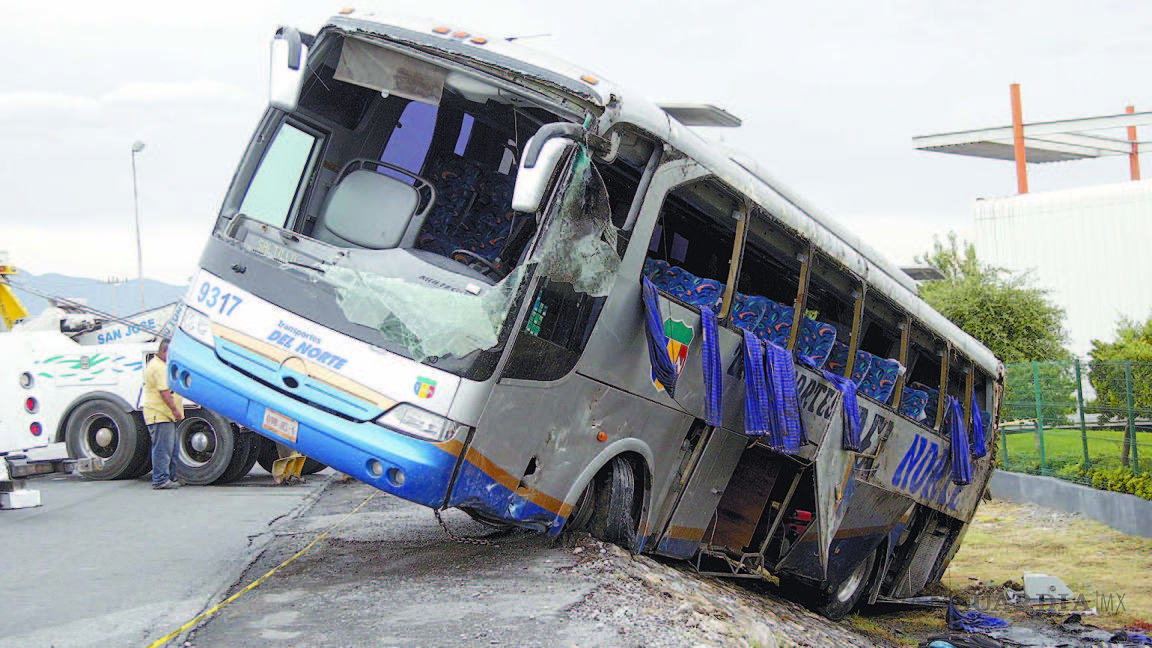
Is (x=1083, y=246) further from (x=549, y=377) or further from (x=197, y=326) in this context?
(x=197, y=326)

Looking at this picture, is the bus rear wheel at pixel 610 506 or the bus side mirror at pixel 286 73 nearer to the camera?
the bus side mirror at pixel 286 73

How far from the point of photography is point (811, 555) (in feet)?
31.3

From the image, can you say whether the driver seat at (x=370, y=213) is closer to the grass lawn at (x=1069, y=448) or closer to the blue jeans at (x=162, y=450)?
the blue jeans at (x=162, y=450)

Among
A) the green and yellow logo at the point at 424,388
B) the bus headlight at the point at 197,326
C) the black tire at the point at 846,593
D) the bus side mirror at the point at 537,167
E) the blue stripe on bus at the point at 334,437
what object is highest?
the bus side mirror at the point at 537,167

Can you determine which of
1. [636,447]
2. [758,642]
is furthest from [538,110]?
[758,642]

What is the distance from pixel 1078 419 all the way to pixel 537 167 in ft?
42.8

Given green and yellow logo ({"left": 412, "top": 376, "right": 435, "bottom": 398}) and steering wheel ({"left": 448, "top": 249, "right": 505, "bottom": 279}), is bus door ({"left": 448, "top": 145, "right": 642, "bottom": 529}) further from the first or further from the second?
steering wheel ({"left": 448, "top": 249, "right": 505, "bottom": 279})

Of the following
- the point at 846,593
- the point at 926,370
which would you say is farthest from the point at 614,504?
the point at 926,370

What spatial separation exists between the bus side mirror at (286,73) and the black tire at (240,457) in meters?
7.12

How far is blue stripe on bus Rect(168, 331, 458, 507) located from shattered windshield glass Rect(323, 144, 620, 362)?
0.54 m

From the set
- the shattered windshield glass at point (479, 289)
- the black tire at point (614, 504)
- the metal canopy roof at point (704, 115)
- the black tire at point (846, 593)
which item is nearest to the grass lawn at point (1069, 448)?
the black tire at point (846, 593)

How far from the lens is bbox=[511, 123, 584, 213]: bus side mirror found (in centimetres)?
626

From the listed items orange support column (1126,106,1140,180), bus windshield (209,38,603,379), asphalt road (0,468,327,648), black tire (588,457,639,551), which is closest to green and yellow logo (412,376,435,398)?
bus windshield (209,38,603,379)

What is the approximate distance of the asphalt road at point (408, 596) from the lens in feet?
18.1
